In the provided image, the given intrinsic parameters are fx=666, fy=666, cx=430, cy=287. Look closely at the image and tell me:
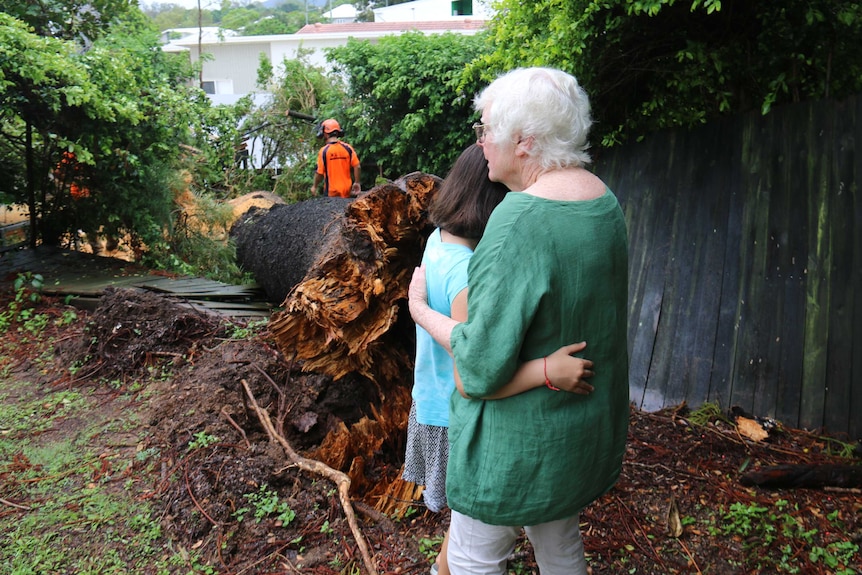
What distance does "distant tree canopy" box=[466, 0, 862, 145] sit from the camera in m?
3.82

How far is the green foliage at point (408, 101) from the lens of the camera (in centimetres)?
892

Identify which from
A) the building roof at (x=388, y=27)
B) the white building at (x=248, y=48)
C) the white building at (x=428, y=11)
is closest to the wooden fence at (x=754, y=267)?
the building roof at (x=388, y=27)

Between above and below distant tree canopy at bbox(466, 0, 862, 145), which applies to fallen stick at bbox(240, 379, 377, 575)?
below

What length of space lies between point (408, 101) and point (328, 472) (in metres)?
7.04

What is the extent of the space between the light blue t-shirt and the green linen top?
48 cm

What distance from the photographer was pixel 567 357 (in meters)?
1.71

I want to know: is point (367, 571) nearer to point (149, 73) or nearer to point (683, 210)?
point (683, 210)

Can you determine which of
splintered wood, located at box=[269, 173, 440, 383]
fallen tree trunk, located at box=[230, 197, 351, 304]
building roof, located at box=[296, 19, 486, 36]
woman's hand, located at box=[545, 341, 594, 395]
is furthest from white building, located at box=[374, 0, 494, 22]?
woman's hand, located at box=[545, 341, 594, 395]

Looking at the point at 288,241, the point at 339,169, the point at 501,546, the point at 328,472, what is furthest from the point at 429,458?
the point at 339,169

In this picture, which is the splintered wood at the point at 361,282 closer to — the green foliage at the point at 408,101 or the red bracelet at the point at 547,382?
the red bracelet at the point at 547,382

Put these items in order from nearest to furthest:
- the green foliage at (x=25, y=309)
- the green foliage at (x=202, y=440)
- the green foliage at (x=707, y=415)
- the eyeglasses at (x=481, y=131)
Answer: the eyeglasses at (x=481, y=131), the green foliage at (x=202, y=440), the green foliage at (x=707, y=415), the green foliage at (x=25, y=309)

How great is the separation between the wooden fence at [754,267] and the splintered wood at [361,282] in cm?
179

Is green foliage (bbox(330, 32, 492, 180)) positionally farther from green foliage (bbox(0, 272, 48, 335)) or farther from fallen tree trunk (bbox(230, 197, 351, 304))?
green foliage (bbox(0, 272, 48, 335))

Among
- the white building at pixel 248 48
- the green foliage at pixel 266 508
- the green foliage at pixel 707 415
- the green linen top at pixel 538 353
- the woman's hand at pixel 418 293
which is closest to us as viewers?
the green linen top at pixel 538 353
